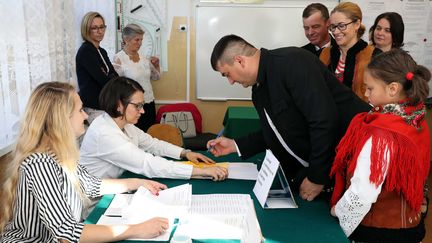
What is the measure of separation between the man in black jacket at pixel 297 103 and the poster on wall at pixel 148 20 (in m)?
2.63

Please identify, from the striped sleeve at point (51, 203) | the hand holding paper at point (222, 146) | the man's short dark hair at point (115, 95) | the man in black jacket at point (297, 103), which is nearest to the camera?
the striped sleeve at point (51, 203)

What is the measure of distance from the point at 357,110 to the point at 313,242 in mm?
699

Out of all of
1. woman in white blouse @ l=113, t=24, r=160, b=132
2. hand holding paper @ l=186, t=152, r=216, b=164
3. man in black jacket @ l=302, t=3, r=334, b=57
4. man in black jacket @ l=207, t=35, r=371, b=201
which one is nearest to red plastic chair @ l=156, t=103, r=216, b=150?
woman in white blouse @ l=113, t=24, r=160, b=132

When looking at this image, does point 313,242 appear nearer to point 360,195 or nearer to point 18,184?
point 360,195

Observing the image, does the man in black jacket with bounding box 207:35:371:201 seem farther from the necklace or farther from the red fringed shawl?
the necklace

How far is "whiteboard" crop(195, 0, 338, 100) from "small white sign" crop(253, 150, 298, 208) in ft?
9.36

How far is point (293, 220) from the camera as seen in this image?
4.71ft

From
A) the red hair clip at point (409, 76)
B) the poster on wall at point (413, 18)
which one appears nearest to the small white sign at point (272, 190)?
the red hair clip at point (409, 76)

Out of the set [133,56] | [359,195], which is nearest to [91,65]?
[133,56]

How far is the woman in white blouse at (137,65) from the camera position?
146 inches

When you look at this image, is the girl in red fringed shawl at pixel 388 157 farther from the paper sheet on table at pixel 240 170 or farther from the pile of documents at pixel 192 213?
the paper sheet on table at pixel 240 170

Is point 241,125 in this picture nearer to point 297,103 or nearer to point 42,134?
point 297,103

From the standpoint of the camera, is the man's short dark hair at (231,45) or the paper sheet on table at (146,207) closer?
the paper sheet on table at (146,207)

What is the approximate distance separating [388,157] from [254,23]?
319 centimetres
